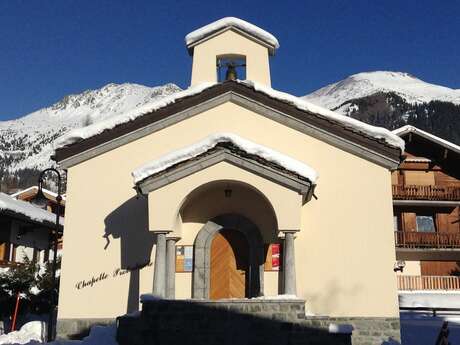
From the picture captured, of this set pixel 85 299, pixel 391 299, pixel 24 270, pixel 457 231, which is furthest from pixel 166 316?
pixel 457 231

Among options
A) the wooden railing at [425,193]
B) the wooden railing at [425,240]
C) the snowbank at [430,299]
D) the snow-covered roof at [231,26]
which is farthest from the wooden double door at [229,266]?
the wooden railing at [425,193]

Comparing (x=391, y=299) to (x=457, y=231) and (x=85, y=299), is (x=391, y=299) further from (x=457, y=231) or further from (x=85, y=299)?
(x=457, y=231)

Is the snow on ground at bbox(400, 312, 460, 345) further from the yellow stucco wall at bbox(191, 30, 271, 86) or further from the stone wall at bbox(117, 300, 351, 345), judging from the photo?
the yellow stucco wall at bbox(191, 30, 271, 86)

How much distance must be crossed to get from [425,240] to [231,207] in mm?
21014

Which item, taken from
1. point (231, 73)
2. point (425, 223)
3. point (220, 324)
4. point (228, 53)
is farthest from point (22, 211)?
point (425, 223)

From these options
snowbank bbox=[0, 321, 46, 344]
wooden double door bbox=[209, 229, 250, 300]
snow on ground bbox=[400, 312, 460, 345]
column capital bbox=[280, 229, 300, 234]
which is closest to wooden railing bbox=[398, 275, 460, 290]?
snow on ground bbox=[400, 312, 460, 345]

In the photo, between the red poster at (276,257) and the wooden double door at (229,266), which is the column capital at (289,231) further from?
the wooden double door at (229,266)

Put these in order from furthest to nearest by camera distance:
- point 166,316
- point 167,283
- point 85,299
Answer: point 85,299, point 167,283, point 166,316

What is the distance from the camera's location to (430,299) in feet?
94.0

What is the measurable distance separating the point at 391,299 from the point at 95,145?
8.78m

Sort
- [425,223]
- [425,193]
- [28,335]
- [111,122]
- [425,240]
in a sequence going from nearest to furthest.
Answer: [111,122] < [28,335] < [425,240] < [425,193] < [425,223]

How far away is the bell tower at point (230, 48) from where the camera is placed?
57.9 feet

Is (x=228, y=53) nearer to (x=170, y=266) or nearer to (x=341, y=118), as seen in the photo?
(x=341, y=118)

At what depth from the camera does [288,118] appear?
51.6ft
